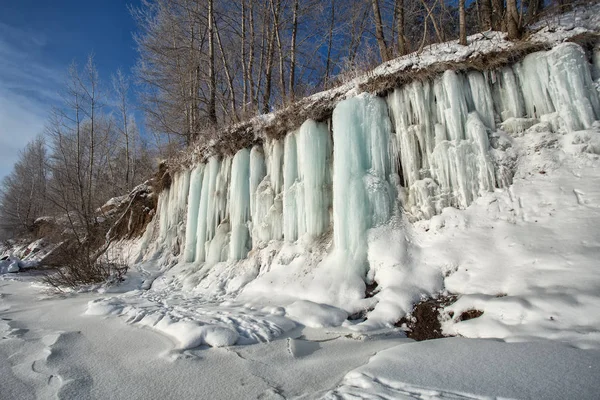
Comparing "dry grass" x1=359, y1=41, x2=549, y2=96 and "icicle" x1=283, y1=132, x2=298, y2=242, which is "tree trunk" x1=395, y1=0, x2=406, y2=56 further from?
"icicle" x1=283, y1=132, x2=298, y2=242

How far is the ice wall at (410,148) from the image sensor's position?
418 centimetres

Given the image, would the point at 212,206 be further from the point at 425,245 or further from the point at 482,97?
the point at 482,97

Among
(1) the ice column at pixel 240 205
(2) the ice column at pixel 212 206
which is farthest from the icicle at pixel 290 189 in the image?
(2) the ice column at pixel 212 206

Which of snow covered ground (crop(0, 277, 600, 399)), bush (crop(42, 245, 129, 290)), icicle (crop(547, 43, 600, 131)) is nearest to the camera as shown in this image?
snow covered ground (crop(0, 277, 600, 399))

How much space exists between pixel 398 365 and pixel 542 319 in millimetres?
1385

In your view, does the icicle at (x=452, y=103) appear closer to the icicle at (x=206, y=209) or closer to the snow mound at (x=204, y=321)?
the snow mound at (x=204, y=321)

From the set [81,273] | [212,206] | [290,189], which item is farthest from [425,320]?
[81,273]

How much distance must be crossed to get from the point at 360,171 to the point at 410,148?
2.61 feet

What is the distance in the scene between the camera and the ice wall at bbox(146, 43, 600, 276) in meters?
4.18

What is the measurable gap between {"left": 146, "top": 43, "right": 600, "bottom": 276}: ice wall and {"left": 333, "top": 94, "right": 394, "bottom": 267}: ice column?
0.01m

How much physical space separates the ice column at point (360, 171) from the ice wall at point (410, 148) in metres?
0.01

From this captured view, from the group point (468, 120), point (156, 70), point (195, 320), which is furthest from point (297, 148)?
Answer: point (156, 70)

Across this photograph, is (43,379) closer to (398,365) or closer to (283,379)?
(283,379)

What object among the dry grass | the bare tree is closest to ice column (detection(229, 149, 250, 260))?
the dry grass
